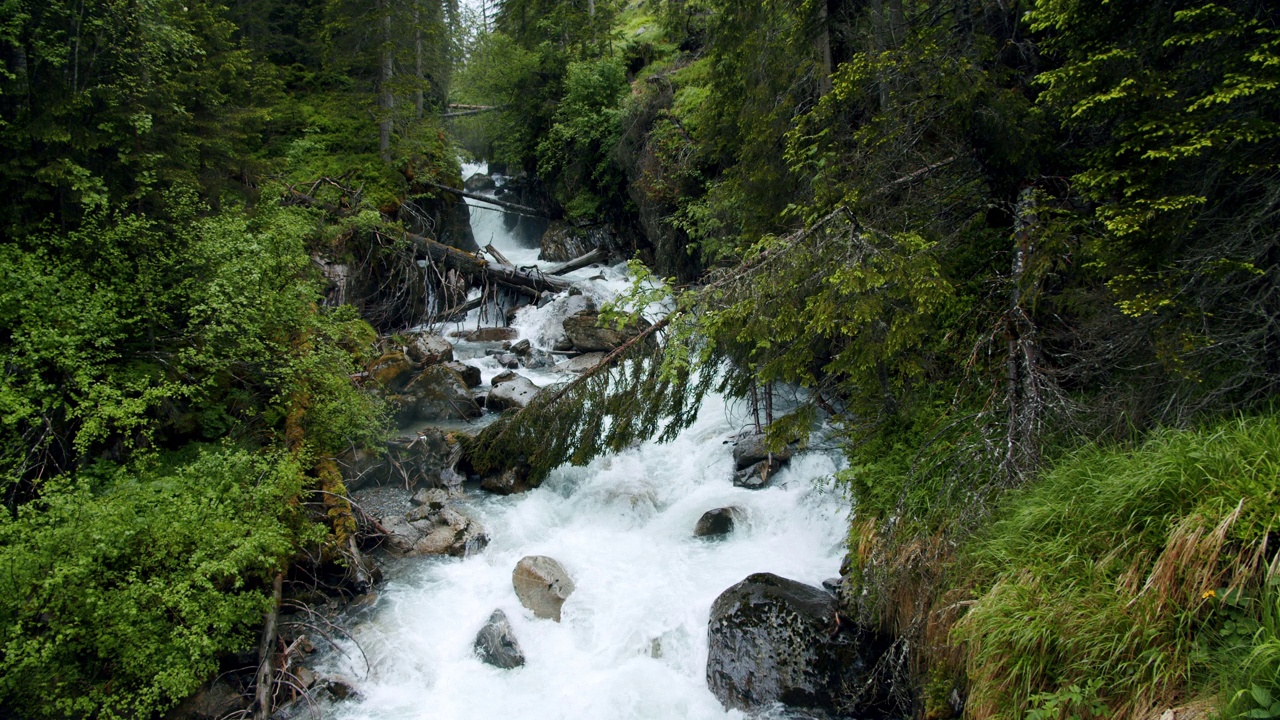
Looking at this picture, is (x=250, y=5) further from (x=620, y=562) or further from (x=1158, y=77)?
(x=1158, y=77)

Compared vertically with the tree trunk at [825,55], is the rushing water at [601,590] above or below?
below

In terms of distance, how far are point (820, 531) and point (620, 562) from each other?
2532 mm

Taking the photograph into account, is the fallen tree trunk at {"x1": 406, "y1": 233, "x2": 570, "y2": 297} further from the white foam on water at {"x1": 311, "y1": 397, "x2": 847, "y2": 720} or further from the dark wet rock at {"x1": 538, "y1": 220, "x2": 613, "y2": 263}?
→ the white foam on water at {"x1": 311, "y1": 397, "x2": 847, "y2": 720}

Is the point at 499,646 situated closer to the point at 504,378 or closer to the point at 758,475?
the point at 758,475

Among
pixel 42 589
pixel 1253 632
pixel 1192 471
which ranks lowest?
pixel 42 589

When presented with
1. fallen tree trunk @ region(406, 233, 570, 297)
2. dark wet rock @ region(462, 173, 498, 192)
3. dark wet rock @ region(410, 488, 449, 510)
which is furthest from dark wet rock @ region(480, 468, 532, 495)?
dark wet rock @ region(462, 173, 498, 192)

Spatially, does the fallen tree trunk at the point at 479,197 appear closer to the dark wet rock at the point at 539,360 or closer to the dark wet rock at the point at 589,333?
the dark wet rock at the point at 589,333

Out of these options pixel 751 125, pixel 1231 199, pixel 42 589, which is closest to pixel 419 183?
pixel 751 125

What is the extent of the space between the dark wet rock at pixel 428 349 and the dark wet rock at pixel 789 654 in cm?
886

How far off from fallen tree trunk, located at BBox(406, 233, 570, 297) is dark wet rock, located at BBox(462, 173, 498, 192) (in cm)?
1201

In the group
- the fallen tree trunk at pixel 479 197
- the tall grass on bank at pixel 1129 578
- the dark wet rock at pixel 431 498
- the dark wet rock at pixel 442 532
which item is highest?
the fallen tree trunk at pixel 479 197

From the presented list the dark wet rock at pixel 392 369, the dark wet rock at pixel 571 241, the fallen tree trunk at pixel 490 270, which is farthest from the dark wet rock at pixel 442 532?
the dark wet rock at pixel 571 241

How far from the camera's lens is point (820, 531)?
8055 mm

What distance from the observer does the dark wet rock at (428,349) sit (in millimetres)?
13305
